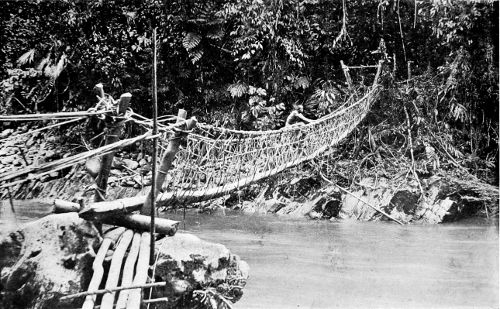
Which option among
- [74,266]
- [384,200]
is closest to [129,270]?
[74,266]

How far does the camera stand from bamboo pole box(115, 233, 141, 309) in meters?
1.80

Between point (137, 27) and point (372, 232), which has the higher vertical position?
point (137, 27)

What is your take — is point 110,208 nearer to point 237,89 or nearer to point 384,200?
point 384,200

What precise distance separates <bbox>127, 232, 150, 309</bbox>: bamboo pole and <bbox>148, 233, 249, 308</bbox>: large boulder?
0.06 meters

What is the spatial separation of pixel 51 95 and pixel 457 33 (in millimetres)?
4365

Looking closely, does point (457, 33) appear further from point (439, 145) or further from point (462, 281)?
point (462, 281)

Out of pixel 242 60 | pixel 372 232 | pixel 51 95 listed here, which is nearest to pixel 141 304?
pixel 372 232

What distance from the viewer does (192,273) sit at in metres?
1.99

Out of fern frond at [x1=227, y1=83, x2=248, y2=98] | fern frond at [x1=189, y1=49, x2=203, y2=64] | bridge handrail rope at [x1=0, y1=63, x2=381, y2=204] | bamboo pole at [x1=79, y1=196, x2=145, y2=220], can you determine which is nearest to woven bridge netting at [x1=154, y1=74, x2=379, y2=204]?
bridge handrail rope at [x1=0, y1=63, x2=381, y2=204]

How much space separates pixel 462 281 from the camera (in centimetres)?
306

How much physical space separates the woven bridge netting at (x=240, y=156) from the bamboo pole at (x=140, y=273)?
456 mm

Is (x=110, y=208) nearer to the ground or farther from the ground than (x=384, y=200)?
farther from the ground

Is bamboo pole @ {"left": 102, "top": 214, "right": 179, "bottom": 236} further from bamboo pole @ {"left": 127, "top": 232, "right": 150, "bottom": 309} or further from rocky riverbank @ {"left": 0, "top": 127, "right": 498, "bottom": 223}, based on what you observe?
rocky riverbank @ {"left": 0, "top": 127, "right": 498, "bottom": 223}

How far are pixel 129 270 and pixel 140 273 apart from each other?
0.05 metres
